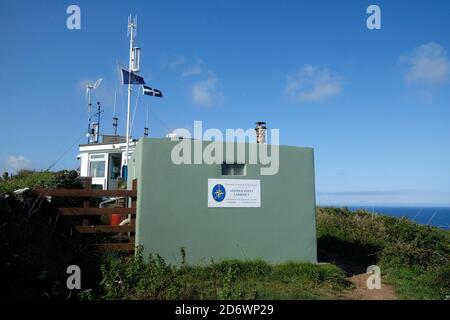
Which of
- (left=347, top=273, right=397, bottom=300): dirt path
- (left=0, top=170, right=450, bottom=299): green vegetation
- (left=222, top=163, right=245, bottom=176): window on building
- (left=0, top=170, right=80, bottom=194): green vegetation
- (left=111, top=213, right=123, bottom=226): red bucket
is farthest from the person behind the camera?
(left=0, top=170, right=80, bottom=194): green vegetation

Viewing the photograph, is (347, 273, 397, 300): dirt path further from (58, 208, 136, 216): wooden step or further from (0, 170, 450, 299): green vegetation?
(58, 208, 136, 216): wooden step

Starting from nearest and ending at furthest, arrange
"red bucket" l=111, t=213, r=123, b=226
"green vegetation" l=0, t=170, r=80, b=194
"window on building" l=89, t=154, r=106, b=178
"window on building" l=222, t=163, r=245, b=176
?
"window on building" l=222, t=163, r=245, b=176 < "red bucket" l=111, t=213, r=123, b=226 < "green vegetation" l=0, t=170, r=80, b=194 < "window on building" l=89, t=154, r=106, b=178

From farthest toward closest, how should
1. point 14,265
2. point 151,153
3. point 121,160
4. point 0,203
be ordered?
point 121,160 → point 151,153 → point 0,203 → point 14,265

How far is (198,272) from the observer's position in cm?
852

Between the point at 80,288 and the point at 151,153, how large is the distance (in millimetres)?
3179

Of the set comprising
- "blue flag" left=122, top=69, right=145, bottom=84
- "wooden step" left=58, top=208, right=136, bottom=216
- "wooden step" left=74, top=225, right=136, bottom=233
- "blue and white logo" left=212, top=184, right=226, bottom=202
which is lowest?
"wooden step" left=74, top=225, right=136, bottom=233

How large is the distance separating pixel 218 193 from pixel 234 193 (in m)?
0.40

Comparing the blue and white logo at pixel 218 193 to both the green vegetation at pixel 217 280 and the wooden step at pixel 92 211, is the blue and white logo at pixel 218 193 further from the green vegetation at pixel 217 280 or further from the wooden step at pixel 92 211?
the wooden step at pixel 92 211

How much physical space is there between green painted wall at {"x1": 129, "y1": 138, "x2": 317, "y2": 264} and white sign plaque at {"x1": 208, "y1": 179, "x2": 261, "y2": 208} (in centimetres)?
11

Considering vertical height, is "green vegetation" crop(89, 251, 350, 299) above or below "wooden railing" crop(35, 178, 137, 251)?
below

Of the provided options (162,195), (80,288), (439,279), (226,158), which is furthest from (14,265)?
(439,279)

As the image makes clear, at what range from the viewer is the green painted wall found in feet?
29.4

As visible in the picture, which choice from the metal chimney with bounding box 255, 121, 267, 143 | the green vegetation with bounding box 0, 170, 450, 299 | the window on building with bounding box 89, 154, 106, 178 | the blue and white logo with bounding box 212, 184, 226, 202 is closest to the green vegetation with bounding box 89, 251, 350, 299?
the green vegetation with bounding box 0, 170, 450, 299
